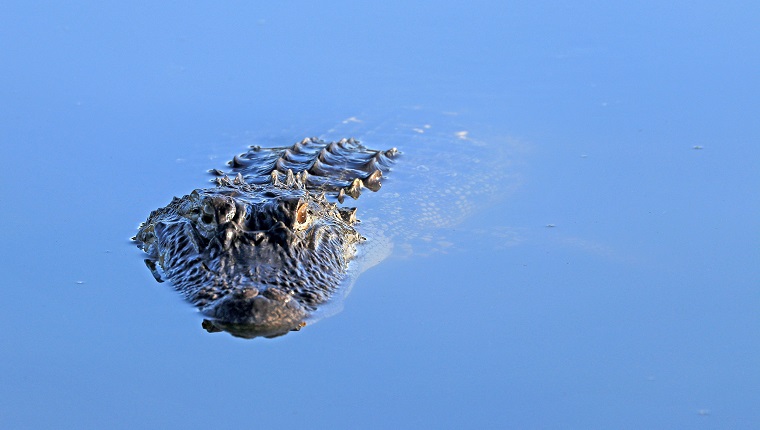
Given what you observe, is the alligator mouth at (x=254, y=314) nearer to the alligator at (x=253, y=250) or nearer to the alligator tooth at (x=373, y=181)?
the alligator at (x=253, y=250)

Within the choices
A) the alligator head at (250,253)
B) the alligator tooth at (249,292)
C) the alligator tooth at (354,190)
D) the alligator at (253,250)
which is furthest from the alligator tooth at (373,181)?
the alligator tooth at (249,292)

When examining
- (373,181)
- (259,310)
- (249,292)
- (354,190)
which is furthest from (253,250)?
(373,181)

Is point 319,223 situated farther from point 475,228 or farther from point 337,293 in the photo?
point 475,228

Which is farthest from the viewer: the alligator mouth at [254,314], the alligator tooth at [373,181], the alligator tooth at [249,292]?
the alligator tooth at [373,181]

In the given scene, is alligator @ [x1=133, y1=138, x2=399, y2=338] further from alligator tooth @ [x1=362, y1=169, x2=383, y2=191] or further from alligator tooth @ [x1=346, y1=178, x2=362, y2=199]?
alligator tooth @ [x1=362, y1=169, x2=383, y2=191]

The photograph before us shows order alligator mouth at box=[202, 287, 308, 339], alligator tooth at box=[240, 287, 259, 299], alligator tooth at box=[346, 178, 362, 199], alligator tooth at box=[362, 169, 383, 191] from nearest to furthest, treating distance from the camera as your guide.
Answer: alligator mouth at box=[202, 287, 308, 339] → alligator tooth at box=[240, 287, 259, 299] → alligator tooth at box=[346, 178, 362, 199] → alligator tooth at box=[362, 169, 383, 191]

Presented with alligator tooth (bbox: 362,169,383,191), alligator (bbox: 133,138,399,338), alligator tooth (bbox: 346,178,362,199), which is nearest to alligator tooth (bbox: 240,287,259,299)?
alligator (bbox: 133,138,399,338)

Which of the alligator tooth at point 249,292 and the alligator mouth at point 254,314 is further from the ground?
the alligator tooth at point 249,292

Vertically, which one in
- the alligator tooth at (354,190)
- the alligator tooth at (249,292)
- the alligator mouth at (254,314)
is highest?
the alligator tooth at (354,190)

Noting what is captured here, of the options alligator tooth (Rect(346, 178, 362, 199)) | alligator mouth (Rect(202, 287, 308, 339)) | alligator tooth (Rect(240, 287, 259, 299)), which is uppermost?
alligator tooth (Rect(346, 178, 362, 199))
